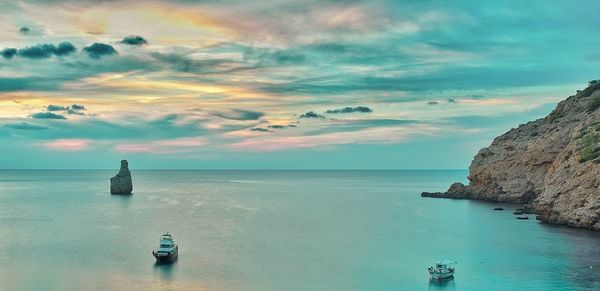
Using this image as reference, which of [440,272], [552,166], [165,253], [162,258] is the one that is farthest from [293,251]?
[552,166]

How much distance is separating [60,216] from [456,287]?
96541mm

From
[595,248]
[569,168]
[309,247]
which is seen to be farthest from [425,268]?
[569,168]

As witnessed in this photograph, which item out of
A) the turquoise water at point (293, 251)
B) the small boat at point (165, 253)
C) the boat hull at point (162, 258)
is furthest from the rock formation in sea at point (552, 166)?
the boat hull at point (162, 258)

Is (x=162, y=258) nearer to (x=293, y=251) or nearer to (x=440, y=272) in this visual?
(x=293, y=251)

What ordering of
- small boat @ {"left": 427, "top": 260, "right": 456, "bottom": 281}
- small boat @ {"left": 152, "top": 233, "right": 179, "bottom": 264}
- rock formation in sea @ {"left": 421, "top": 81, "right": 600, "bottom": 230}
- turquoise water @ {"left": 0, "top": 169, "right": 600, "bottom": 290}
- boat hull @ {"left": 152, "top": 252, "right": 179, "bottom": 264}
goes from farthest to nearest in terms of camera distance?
rock formation in sea @ {"left": 421, "top": 81, "right": 600, "bottom": 230}
small boat @ {"left": 152, "top": 233, "right": 179, "bottom": 264}
boat hull @ {"left": 152, "top": 252, "right": 179, "bottom": 264}
turquoise water @ {"left": 0, "top": 169, "right": 600, "bottom": 290}
small boat @ {"left": 427, "top": 260, "right": 456, "bottom": 281}

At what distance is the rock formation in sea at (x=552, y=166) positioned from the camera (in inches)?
3730

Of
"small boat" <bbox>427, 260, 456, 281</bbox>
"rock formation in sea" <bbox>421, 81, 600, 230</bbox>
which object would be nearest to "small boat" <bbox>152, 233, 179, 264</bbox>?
"small boat" <bbox>427, 260, 456, 281</bbox>

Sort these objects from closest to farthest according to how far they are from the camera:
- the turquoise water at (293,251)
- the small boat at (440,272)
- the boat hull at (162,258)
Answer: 1. the small boat at (440,272)
2. the turquoise water at (293,251)
3. the boat hull at (162,258)

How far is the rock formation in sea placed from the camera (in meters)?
94.8

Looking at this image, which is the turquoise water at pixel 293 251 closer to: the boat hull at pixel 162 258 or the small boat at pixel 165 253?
the boat hull at pixel 162 258

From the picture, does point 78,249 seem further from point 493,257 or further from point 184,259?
point 493,257

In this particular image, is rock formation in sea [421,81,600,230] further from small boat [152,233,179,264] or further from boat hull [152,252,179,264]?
boat hull [152,252,179,264]

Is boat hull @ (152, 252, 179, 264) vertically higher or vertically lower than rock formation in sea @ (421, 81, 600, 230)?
lower

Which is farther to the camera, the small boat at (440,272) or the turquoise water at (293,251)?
the turquoise water at (293,251)
